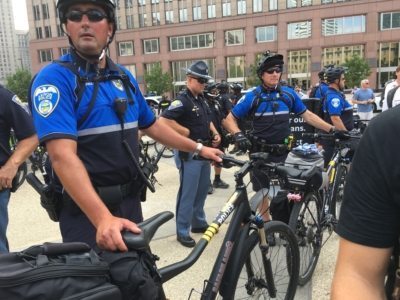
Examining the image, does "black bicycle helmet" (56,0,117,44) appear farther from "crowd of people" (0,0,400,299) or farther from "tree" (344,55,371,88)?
"tree" (344,55,371,88)

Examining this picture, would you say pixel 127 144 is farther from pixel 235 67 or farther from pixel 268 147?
pixel 235 67

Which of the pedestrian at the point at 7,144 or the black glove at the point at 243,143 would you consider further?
the black glove at the point at 243,143

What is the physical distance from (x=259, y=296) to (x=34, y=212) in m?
4.47

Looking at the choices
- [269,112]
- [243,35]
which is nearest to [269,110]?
[269,112]

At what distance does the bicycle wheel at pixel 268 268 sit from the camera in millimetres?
2594

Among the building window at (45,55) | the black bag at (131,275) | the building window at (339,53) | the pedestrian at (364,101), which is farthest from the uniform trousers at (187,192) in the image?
the building window at (45,55)

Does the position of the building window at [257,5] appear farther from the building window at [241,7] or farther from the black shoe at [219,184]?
the black shoe at [219,184]

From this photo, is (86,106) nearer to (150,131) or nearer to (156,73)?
(150,131)

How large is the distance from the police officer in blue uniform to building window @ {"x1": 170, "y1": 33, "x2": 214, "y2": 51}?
57716mm

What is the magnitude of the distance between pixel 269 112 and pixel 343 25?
51.8m

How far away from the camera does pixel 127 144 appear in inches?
87.0

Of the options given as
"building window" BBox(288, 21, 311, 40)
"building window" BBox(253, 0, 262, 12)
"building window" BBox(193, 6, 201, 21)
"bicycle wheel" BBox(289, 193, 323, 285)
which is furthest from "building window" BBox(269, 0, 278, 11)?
"bicycle wheel" BBox(289, 193, 323, 285)

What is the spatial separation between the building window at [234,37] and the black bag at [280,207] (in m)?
54.7

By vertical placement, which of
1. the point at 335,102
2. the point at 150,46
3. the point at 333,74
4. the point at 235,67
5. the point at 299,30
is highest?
the point at 299,30
